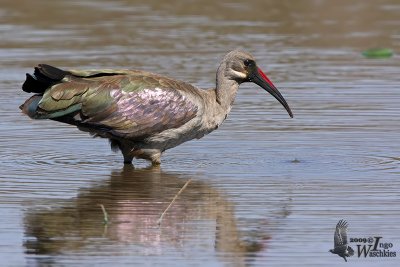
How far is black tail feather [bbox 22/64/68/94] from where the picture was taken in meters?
12.2

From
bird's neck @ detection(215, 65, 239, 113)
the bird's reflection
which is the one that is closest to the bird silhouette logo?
the bird's reflection

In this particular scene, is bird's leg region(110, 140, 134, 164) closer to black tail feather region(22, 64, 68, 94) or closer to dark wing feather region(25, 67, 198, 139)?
dark wing feather region(25, 67, 198, 139)

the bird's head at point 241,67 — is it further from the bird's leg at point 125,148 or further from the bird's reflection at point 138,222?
the bird's reflection at point 138,222

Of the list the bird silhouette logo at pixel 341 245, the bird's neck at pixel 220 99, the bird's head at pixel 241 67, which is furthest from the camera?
the bird's head at pixel 241 67

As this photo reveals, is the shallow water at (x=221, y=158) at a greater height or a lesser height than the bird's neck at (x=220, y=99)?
lesser

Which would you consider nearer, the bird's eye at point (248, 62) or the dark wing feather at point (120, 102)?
the dark wing feather at point (120, 102)

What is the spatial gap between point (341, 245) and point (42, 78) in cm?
412

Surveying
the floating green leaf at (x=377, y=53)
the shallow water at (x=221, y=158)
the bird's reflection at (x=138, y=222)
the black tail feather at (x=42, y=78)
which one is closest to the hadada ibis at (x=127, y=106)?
the black tail feather at (x=42, y=78)

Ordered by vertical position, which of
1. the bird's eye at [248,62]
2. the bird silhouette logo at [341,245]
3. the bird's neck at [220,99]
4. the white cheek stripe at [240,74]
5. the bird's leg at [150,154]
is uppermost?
the bird's eye at [248,62]

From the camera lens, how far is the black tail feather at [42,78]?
1225 cm

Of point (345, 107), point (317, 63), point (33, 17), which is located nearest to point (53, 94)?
point (345, 107)

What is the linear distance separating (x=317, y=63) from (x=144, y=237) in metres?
9.56

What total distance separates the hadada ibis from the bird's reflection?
0.66m

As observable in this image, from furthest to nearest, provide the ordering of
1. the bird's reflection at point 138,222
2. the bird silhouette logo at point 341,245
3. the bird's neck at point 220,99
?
the bird's neck at point 220,99 → the bird's reflection at point 138,222 → the bird silhouette logo at point 341,245
